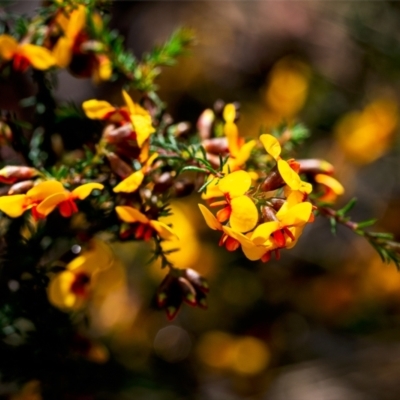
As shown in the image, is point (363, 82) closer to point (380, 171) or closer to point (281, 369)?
point (380, 171)

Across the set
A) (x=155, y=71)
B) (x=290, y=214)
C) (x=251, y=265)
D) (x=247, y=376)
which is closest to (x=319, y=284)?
(x=251, y=265)

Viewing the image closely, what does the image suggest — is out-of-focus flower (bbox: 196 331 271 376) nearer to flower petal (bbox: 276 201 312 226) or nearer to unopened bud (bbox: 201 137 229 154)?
unopened bud (bbox: 201 137 229 154)

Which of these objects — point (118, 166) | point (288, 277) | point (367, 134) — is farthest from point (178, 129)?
point (367, 134)

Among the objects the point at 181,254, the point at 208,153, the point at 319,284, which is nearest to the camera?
the point at 208,153

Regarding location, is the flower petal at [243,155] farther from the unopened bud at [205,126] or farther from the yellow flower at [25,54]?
the yellow flower at [25,54]

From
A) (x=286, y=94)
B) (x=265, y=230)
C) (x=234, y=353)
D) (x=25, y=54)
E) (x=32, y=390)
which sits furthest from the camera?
(x=286, y=94)

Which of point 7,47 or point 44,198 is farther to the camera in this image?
point 7,47

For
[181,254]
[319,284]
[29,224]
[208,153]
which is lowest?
[319,284]

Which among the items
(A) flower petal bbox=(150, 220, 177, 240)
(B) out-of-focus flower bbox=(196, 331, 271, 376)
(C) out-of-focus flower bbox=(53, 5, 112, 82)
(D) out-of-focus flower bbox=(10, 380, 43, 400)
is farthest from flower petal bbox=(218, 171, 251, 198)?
(B) out-of-focus flower bbox=(196, 331, 271, 376)

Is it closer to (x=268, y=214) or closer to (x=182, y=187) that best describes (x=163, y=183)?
(x=182, y=187)
